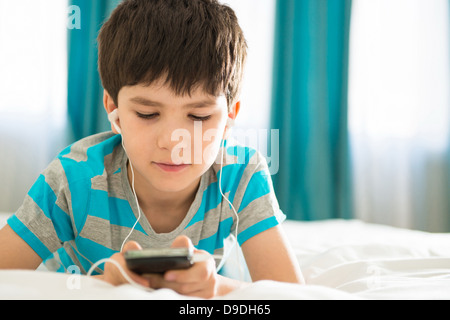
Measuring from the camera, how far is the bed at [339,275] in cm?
53

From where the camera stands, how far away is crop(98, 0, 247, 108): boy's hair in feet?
2.70

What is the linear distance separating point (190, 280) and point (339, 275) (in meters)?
0.45

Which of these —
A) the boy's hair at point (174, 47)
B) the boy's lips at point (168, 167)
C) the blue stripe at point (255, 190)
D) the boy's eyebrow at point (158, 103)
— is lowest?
the blue stripe at point (255, 190)

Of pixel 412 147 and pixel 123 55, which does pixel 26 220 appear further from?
pixel 412 147

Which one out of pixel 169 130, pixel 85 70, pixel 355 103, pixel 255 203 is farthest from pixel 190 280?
pixel 355 103

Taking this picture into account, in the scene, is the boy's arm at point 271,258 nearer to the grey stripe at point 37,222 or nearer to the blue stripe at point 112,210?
the blue stripe at point 112,210

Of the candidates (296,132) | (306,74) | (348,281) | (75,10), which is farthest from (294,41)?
(348,281)

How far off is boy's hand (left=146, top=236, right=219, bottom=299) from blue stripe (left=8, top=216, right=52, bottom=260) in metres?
0.37

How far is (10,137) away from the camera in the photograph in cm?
208

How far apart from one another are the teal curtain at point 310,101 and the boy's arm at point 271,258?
135 centimetres

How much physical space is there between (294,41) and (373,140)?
26.2 inches

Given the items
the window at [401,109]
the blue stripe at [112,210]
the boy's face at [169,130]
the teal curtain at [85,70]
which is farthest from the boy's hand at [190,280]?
the window at [401,109]

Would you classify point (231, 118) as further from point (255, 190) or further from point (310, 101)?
point (310, 101)

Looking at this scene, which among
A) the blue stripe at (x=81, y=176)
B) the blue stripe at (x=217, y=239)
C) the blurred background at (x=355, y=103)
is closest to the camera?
the blue stripe at (x=81, y=176)
